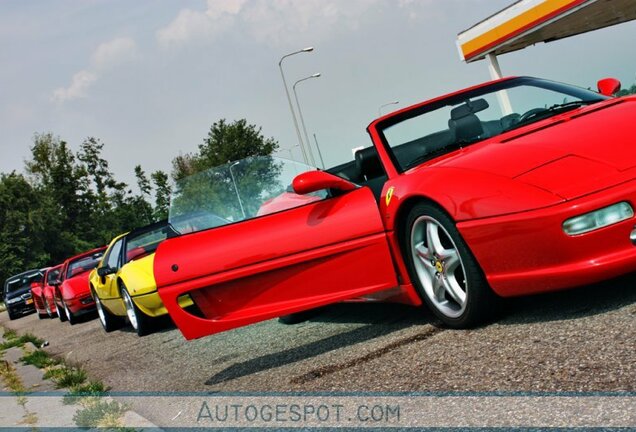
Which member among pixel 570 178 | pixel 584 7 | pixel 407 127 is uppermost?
pixel 584 7

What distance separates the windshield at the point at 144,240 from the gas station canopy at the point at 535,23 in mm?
14325

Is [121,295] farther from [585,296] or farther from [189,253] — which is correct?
[585,296]

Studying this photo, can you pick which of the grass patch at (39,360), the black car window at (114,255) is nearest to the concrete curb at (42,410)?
the grass patch at (39,360)

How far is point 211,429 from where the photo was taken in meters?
3.53

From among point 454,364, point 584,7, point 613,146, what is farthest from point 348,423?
point 584,7

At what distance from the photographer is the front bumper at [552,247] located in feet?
10.4

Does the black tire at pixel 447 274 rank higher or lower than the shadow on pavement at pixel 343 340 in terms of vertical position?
higher

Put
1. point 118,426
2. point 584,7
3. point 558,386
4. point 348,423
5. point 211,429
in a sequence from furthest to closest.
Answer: point 584,7 < point 118,426 < point 211,429 < point 348,423 < point 558,386

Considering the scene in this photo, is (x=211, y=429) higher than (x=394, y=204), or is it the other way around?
(x=394, y=204)

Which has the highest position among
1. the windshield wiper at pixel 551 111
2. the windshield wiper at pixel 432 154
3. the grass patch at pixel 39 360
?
the windshield wiper at pixel 551 111

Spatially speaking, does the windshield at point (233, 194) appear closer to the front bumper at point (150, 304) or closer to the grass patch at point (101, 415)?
the grass patch at point (101, 415)

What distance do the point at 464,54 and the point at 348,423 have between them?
23550 millimetres

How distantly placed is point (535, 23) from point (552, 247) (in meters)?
19.2

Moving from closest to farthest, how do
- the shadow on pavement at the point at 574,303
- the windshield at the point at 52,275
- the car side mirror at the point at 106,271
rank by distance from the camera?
the shadow on pavement at the point at 574,303, the car side mirror at the point at 106,271, the windshield at the point at 52,275
